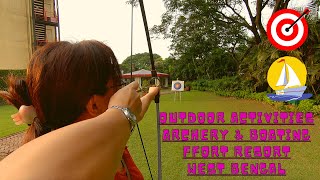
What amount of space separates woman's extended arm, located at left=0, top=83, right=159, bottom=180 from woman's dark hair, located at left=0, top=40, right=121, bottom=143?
129 mm

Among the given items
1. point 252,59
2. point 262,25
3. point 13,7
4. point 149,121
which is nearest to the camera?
point 13,7

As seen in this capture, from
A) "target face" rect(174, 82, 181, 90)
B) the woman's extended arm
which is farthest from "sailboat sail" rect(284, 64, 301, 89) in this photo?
"target face" rect(174, 82, 181, 90)

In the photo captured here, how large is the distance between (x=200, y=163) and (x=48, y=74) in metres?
2.89

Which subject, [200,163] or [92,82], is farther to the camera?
[200,163]

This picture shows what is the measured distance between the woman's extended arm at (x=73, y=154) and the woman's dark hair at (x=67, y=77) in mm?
129

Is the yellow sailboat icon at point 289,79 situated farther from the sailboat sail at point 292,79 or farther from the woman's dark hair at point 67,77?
the woman's dark hair at point 67,77

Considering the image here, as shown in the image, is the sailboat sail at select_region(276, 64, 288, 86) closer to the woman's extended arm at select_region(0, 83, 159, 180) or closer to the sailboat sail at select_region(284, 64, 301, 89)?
the sailboat sail at select_region(284, 64, 301, 89)

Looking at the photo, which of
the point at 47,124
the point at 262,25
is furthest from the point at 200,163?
the point at 262,25

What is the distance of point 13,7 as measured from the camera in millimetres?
2047

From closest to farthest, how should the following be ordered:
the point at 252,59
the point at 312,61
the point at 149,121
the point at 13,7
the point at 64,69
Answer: the point at 64,69 → the point at 13,7 → the point at 149,121 → the point at 312,61 → the point at 252,59

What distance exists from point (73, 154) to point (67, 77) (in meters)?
0.18

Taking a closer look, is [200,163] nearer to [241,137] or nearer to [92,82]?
[241,137]

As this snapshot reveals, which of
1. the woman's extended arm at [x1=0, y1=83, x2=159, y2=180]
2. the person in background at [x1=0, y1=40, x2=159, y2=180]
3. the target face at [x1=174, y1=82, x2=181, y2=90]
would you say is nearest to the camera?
the woman's extended arm at [x1=0, y1=83, x2=159, y2=180]

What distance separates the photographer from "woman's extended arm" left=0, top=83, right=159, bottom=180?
25 cm
